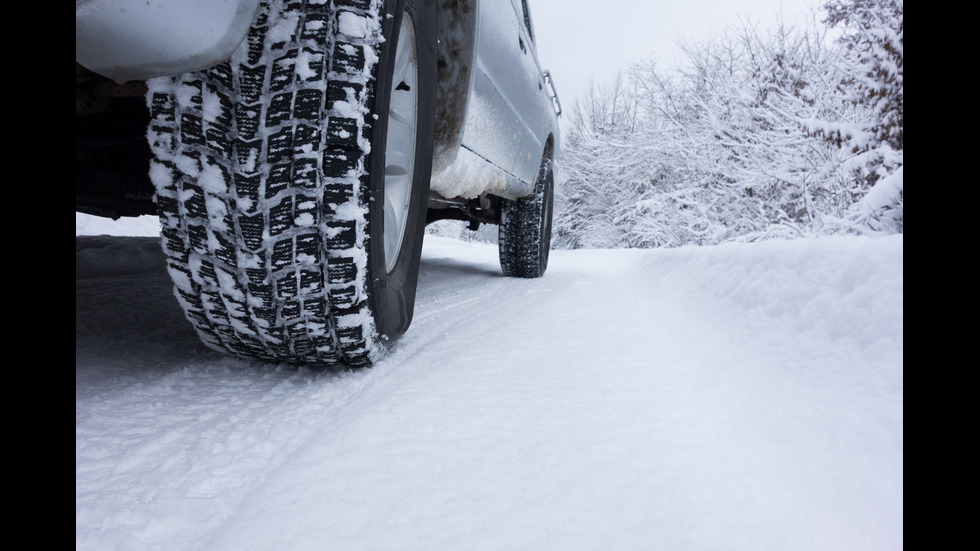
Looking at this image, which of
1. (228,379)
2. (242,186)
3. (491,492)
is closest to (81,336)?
(228,379)

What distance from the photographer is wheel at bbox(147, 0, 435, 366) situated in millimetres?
780

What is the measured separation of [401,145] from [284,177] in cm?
40

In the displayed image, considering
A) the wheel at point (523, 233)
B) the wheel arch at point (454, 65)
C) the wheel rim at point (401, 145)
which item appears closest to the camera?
the wheel rim at point (401, 145)

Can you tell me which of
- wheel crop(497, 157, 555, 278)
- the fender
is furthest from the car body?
wheel crop(497, 157, 555, 278)

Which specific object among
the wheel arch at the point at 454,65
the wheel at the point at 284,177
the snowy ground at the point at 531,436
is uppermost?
the wheel arch at the point at 454,65

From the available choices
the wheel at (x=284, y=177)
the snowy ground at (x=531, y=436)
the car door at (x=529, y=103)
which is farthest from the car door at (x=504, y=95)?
the snowy ground at (x=531, y=436)

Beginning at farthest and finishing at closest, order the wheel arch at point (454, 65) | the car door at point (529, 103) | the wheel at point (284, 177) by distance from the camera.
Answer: the car door at point (529, 103) → the wheel arch at point (454, 65) → the wheel at point (284, 177)

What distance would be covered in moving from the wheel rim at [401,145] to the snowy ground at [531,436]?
0.30m

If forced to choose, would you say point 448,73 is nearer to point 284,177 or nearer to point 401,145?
point 401,145

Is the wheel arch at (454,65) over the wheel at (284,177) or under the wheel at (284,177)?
over

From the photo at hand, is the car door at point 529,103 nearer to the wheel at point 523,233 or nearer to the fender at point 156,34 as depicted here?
the wheel at point 523,233

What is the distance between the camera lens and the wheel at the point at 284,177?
78cm

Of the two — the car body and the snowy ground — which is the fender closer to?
the car body
